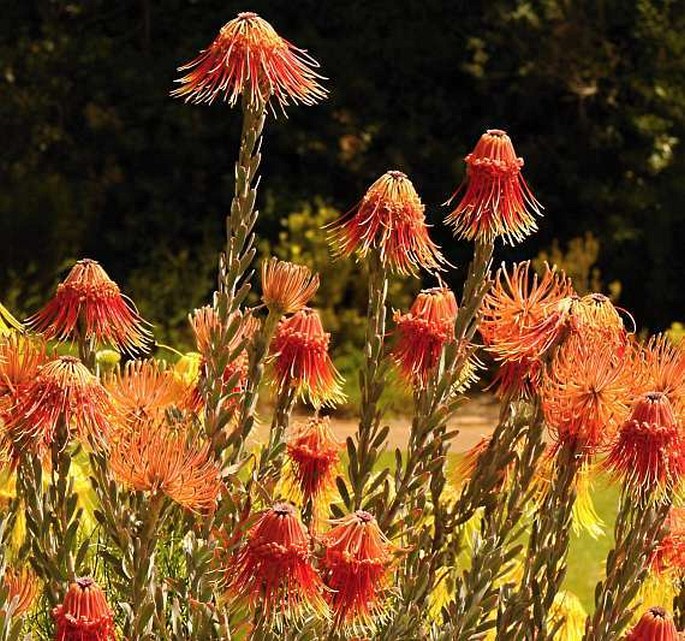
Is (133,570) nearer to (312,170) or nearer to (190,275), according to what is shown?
(190,275)

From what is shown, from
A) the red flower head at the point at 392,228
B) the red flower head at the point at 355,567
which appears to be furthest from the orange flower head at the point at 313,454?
the red flower head at the point at 355,567

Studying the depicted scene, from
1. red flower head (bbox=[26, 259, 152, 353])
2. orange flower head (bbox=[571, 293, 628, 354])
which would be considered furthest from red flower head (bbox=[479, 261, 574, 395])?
red flower head (bbox=[26, 259, 152, 353])

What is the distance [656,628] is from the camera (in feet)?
6.30

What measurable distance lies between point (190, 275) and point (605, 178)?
115 inches

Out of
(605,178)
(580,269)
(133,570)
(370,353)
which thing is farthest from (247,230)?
(605,178)

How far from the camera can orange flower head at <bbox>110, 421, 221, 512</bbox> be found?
179 centimetres

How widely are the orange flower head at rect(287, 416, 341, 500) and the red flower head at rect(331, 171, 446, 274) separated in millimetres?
329

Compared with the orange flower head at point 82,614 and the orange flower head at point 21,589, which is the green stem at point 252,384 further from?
the orange flower head at point 82,614

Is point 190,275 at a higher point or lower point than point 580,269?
lower

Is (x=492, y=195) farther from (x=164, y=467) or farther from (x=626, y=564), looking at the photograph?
(x=164, y=467)

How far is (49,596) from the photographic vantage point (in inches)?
84.9

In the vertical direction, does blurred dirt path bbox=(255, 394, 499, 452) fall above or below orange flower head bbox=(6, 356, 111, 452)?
below

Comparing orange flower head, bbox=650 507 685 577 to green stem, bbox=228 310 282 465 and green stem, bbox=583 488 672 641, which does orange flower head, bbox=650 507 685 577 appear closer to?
green stem, bbox=583 488 672 641

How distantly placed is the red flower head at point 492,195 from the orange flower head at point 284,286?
8.9 inches
